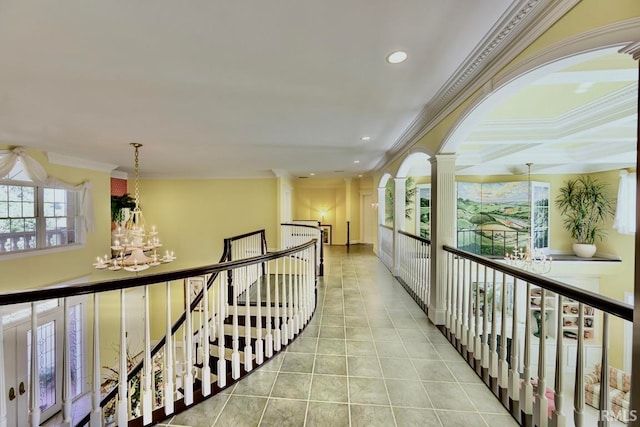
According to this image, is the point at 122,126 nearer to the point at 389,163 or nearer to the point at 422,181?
the point at 389,163

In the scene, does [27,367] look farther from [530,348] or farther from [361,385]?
[530,348]

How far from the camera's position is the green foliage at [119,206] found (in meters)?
6.97

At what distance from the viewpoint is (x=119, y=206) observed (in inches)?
277

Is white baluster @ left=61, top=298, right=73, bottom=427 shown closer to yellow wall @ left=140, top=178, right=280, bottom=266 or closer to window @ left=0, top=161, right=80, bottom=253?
window @ left=0, top=161, right=80, bottom=253

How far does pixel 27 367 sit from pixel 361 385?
203 inches

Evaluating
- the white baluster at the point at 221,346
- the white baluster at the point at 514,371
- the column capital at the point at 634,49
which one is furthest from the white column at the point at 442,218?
the white baluster at the point at 221,346

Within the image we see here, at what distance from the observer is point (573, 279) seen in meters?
5.72

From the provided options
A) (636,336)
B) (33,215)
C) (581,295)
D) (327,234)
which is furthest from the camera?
(327,234)

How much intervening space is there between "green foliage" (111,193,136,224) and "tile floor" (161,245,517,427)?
265 inches

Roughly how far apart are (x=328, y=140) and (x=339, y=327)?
2.91 m

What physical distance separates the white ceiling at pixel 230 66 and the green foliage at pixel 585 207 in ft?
8.27

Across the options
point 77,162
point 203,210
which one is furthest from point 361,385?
point 203,210

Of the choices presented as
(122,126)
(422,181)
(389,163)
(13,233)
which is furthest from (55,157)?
(422,181)

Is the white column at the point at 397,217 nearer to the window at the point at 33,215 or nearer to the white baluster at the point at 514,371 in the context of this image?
the white baluster at the point at 514,371
